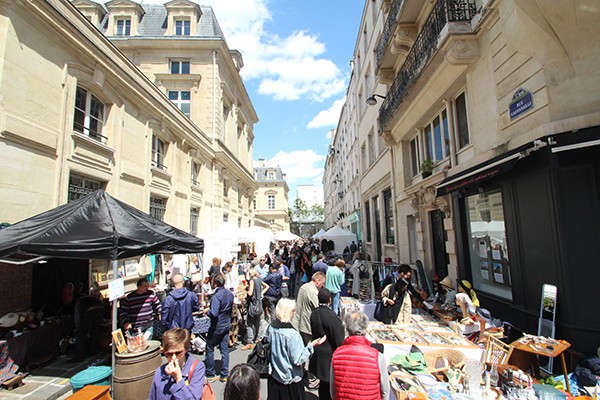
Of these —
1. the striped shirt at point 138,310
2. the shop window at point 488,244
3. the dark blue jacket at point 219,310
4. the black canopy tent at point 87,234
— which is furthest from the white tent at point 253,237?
the shop window at point 488,244

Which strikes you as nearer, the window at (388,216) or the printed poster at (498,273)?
the printed poster at (498,273)

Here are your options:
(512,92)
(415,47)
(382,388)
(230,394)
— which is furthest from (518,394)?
(415,47)

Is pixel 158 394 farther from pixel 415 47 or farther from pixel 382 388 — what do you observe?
pixel 415 47

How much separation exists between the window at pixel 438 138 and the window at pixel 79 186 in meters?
10.7

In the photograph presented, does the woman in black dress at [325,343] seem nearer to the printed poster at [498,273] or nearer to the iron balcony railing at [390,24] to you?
the printed poster at [498,273]

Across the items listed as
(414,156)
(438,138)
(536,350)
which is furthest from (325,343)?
(414,156)

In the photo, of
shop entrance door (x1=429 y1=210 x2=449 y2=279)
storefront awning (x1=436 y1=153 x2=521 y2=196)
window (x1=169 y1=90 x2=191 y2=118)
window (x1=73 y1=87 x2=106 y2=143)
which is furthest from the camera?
window (x1=169 y1=90 x2=191 y2=118)

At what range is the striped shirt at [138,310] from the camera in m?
5.51

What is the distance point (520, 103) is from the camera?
5.25m

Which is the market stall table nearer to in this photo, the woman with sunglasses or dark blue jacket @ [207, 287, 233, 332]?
the woman with sunglasses

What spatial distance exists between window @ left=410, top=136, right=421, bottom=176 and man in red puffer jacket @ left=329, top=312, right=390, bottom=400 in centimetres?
979

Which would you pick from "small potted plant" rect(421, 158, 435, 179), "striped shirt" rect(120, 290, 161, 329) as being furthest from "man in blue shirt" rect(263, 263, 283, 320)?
"small potted plant" rect(421, 158, 435, 179)

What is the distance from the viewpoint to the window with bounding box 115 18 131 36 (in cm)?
1908

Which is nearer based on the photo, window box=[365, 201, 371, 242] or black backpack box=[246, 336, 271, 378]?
black backpack box=[246, 336, 271, 378]
